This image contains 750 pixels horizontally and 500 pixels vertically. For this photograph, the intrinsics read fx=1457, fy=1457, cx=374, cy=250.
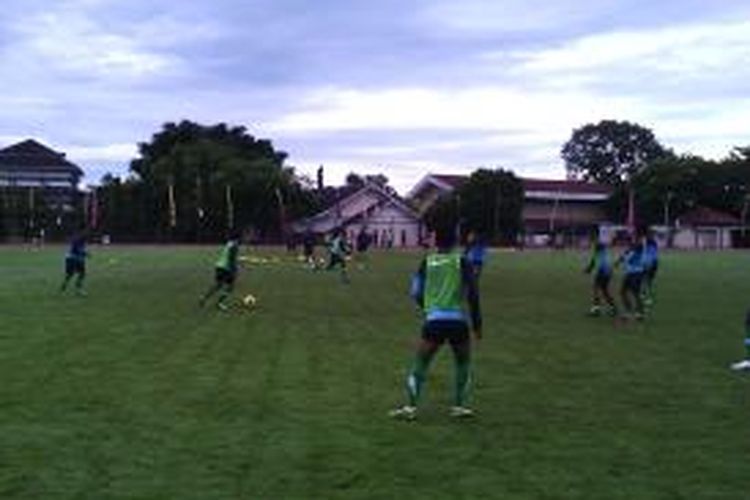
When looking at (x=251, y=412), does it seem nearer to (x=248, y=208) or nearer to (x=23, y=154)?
(x=248, y=208)

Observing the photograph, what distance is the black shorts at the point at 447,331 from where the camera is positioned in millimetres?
13570

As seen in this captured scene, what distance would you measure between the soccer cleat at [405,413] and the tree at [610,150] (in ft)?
485

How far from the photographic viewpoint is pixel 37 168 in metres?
152

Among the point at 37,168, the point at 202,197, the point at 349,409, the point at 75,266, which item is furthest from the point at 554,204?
the point at 349,409

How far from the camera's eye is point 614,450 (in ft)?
39.7

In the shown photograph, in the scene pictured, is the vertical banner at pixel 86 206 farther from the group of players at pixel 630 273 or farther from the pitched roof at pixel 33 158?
the group of players at pixel 630 273

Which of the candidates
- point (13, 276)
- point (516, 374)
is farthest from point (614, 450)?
point (13, 276)

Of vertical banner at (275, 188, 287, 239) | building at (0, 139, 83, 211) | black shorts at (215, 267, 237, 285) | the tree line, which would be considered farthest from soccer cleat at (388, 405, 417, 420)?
building at (0, 139, 83, 211)

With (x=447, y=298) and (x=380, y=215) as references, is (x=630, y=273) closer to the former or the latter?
(x=447, y=298)

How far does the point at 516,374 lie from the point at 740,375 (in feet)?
9.10

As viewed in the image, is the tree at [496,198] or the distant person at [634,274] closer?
the distant person at [634,274]

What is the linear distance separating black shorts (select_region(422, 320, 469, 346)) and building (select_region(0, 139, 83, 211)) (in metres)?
133

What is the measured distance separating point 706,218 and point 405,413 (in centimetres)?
12511

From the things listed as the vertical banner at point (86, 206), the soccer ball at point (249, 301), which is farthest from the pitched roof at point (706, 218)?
the soccer ball at point (249, 301)
